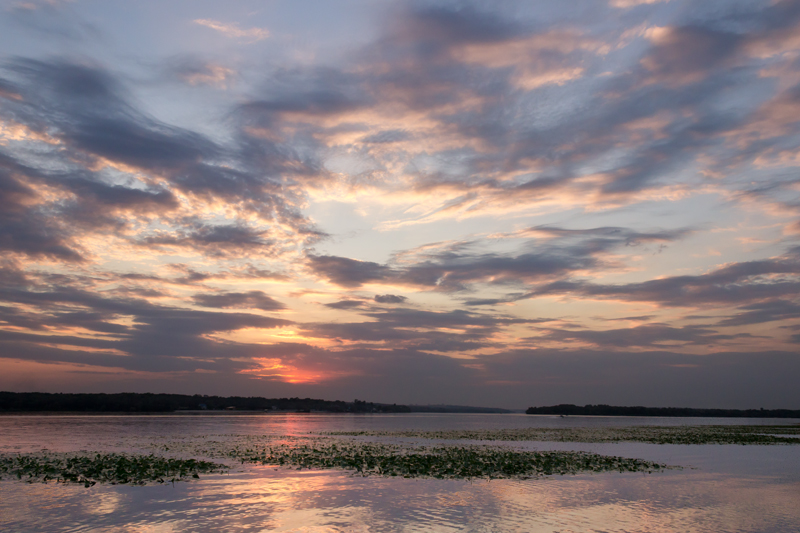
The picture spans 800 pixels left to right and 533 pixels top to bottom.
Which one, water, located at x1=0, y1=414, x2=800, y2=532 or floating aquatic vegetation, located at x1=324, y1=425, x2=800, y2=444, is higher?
water, located at x1=0, y1=414, x2=800, y2=532

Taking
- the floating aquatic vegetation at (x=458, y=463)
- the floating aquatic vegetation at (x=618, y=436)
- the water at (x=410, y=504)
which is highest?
the water at (x=410, y=504)

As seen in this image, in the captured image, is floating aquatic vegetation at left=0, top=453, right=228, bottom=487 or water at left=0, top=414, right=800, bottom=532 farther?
floating aquatic vegetation at left=0, top=453, right=228, bottom=487

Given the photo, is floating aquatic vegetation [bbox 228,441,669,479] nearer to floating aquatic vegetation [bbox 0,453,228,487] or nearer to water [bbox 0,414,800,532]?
water [bbox 0,414,800,532]

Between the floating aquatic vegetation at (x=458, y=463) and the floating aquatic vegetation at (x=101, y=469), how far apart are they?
5.28 meters

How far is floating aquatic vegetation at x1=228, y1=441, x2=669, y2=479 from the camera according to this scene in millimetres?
26025

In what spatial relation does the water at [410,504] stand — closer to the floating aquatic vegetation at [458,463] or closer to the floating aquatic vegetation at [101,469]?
the floating aquatic vegetation at [101,469]

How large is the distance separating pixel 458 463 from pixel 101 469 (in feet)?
59.0

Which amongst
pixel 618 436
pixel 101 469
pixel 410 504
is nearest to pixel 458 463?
pixel 410 504

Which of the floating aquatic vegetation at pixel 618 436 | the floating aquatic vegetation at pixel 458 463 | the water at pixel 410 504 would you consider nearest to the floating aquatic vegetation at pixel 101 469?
the water at pixel 410 504

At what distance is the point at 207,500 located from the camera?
18.6 meters

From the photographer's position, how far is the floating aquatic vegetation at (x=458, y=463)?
1025 inches

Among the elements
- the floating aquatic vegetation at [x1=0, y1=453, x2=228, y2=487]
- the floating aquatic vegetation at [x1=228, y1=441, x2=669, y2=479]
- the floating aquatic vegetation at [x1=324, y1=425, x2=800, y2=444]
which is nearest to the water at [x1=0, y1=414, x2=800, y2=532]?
the floating aquatic vegetation at [x1=0, y1=453, x2=228, y2=487]

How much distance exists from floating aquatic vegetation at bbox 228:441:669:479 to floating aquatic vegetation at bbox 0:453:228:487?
5.28m

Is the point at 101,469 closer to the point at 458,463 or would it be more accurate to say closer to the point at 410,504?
the point at 410,504
